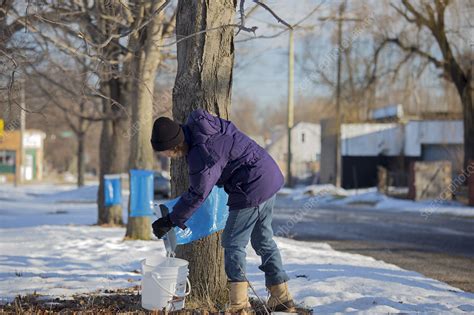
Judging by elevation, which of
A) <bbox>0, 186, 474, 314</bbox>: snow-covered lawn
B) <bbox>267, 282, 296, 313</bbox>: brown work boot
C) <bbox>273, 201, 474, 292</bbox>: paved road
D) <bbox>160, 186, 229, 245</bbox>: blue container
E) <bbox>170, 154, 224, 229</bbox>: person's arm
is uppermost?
<bbox>170, 154, 224, 229</bbox>: person's arm

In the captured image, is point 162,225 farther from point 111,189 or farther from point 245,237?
point 111,189

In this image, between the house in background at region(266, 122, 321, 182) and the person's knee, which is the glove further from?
the house in background at region(266, 122, 321, 182)

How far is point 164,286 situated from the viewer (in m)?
4.51

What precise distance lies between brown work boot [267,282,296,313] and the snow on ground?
16.3 m

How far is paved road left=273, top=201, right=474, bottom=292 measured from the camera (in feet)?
30.2

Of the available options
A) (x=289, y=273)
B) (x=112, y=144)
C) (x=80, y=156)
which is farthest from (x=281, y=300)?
(x=80, y=156)

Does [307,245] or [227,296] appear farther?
[307,245]

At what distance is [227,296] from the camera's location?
17.3ft

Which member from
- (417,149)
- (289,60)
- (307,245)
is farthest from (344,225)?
(417,149)

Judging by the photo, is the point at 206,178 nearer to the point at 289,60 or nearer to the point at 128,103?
the point at 128,103

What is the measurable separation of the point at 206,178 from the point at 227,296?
1441mm

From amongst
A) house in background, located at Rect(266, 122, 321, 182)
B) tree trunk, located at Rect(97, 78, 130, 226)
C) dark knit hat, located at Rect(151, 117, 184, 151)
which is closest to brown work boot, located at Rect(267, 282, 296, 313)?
dark knit hat, located at Rect(151, 117, 184, 151)

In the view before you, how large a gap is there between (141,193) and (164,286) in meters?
6.62

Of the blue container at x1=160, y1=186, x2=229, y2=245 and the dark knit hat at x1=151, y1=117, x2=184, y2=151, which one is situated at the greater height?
the dark knit hat at x1=151, y1=117, x2=184, y2=151
